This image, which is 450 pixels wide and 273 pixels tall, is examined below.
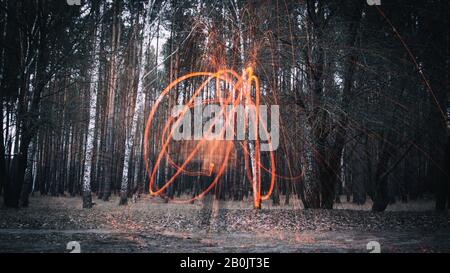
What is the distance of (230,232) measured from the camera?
1251cm

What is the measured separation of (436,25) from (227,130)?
1148 centimetres

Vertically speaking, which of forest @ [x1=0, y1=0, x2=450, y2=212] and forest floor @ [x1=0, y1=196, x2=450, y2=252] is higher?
forest @ [x1=0, y1=0, x2=450, y2=212]

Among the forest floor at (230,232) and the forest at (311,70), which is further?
the forest at (311,70)

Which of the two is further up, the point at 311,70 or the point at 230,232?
the point at 311,70

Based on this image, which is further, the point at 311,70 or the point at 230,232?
the point at 311,70

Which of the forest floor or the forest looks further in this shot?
the forest

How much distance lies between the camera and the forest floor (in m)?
9.85

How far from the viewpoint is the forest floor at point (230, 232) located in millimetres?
9852

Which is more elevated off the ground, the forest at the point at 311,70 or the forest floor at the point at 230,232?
the forest at the point at 311,70

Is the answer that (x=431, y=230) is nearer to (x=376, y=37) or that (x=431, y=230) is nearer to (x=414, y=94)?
(x=414, y=94)

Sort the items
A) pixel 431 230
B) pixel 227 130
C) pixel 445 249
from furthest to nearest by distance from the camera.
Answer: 1. pixel 227 130
2. pixel 431 230
3. pixel 445 249

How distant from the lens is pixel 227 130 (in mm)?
24266
